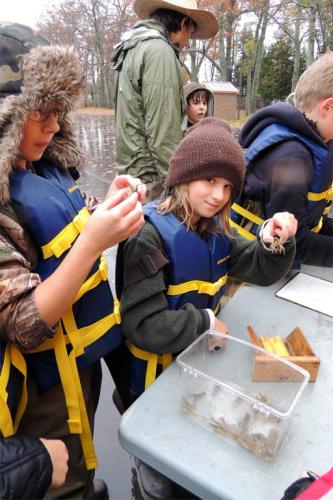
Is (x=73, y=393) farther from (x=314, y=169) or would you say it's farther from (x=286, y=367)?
(x=314, y=169)

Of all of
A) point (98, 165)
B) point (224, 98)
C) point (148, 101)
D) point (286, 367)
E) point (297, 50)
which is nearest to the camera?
point (286, 367)

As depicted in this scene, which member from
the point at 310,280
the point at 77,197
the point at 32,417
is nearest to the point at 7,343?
the point at 32,417

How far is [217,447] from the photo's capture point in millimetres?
1019

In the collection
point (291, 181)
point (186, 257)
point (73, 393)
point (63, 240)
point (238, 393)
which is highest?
point (291, 181)

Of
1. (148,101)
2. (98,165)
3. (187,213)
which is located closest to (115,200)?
(187,213)

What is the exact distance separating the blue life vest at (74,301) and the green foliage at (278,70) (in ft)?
91.2

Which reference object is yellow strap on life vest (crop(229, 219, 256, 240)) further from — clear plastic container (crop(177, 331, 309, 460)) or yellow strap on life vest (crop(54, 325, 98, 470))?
yellow strap on life vest (crop(54, 325, 98, 470))

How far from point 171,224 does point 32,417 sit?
91 centimetres

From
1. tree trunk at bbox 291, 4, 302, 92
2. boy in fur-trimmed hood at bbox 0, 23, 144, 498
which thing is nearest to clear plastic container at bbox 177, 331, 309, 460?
boy in fur-trimmed hood at bbox 0, 23, 144, 498

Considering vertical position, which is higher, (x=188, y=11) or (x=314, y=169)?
(x=188, y=11)

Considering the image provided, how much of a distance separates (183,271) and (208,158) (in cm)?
43

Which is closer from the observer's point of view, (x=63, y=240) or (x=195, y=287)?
(x=63, y=240)

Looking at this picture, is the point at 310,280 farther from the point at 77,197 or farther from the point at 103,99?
the point at 103,99

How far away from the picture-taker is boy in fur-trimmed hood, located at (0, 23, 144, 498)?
1151mm
